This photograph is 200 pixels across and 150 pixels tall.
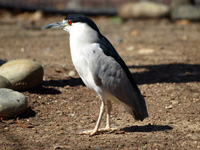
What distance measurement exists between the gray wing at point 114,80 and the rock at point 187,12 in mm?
10553

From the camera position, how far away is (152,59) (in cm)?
895

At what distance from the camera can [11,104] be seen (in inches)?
195

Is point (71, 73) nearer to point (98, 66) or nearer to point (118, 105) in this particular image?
point (118, 105)

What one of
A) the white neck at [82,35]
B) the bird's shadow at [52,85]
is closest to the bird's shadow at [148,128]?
the white neck at [82,35]

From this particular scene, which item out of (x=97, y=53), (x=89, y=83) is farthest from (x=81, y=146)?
(x=97, y=53)

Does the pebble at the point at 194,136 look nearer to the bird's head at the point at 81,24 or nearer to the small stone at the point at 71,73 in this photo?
the bird's head at the point at 81,24

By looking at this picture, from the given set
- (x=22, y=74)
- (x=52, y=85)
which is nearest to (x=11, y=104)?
(x=22, y=74)

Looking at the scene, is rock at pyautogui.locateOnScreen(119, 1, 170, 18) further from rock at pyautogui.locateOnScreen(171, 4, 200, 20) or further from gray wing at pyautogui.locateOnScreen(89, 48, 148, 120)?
gray wing at pyautogui.locateOnScreen(89, 48, 148, 120)

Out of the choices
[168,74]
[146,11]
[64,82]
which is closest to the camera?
[64,82]

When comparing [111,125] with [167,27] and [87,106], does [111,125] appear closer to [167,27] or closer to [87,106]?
[87,106]

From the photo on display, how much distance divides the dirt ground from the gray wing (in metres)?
0.36

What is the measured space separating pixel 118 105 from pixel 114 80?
140cm

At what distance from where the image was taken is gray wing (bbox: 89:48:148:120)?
4473 millimetres

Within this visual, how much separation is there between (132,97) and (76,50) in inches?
37.6
